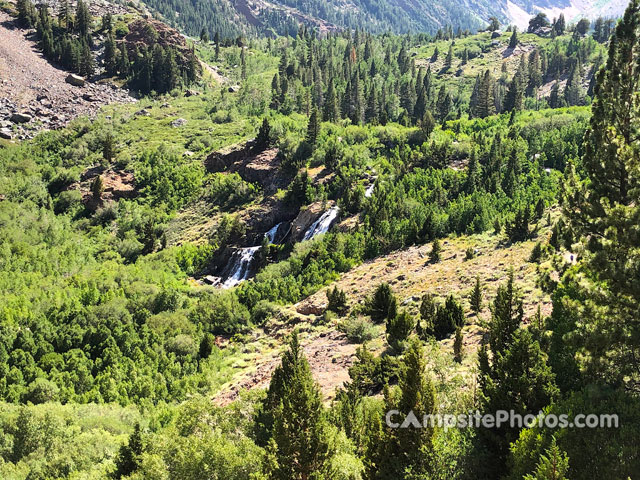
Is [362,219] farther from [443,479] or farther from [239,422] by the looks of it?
[443,479]

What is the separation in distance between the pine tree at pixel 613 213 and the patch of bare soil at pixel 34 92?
108373 millimetres

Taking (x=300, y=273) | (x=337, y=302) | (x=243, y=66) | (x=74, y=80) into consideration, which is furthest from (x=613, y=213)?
(x=243, y=66)

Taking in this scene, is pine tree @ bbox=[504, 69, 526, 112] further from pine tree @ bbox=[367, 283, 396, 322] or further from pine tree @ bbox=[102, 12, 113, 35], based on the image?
pine tree @ bbox=[102, 12, 113, 35]

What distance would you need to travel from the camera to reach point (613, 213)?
615 inches

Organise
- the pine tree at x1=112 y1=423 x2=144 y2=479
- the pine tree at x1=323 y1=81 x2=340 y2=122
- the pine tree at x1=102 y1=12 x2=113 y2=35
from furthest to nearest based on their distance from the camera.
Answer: the pine tree at x1=102 y1=12 x2=113 y2=35, the pine tree at x1=323 y1=81 x2=340 y2=122, the pine tree at x1=112 y1=423 x2=144 y2=479

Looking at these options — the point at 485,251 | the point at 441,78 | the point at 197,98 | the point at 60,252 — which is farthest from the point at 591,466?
the point at 441,78

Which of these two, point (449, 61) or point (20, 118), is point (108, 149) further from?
point (449, 61)

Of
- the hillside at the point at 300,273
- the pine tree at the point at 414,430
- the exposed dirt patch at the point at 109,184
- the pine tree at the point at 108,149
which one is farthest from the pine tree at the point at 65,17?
the pine tree at the point at 414,430

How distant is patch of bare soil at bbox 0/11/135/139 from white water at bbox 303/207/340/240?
71640 mm

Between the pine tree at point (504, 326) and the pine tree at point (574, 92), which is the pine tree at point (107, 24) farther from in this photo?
the pine tree at point (504, 326)

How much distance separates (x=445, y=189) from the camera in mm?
66938

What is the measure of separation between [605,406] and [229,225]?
5775 centimetres

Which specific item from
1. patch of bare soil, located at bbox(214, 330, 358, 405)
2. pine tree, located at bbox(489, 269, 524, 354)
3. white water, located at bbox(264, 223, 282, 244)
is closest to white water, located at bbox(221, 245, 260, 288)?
white water, located at bbox(264, 223, 282, 244)

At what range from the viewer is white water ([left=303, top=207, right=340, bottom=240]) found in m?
63.6
